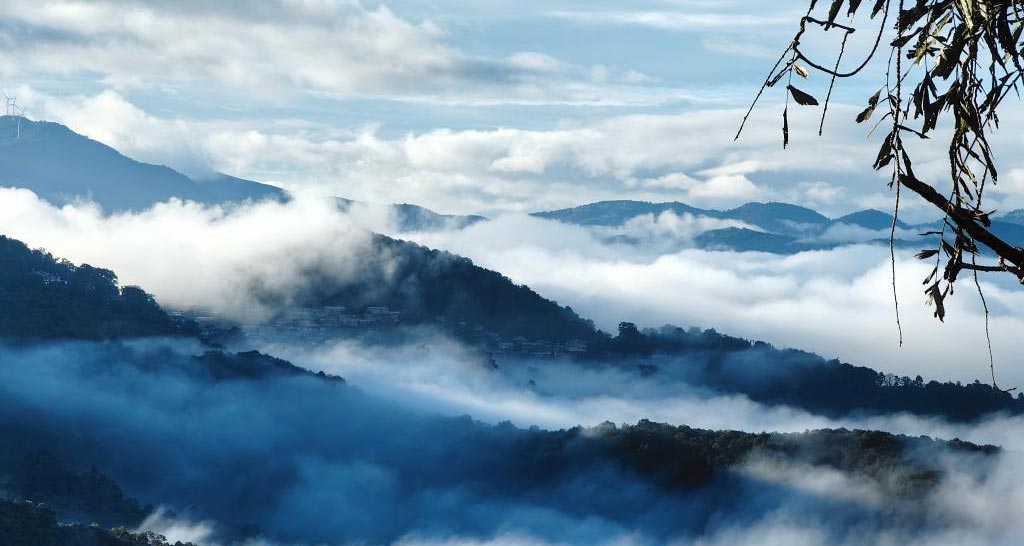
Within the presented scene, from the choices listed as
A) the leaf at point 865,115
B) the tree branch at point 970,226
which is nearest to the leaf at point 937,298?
the tree branch at point 970,226

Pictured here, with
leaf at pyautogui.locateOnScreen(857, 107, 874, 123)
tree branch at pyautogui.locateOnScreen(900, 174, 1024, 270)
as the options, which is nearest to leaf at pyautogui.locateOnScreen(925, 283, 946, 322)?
tree branch at pyautogui.locateOnScreen(900, 174, 1024, 270)

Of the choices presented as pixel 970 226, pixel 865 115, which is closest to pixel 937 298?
pixel 970 226

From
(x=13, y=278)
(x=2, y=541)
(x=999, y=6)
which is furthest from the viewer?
(x=13, y=278)

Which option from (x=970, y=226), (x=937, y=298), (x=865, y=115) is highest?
(x=865, y=115)

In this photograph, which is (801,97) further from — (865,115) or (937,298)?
(937,298)

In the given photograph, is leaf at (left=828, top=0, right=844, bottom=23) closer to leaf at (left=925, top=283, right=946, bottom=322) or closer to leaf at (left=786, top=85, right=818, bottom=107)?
leaf at (left=786, top=85, right=818, bottom=107)

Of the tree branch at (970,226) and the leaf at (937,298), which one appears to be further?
the leaf at (937,298)

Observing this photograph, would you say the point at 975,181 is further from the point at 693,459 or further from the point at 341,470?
the point at 341,470

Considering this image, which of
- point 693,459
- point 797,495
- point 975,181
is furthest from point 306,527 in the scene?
point 975,181

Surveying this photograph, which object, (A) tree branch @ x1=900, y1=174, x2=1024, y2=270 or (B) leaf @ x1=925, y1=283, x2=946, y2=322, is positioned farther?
(B) leaf @ x1=925, y1=283, x2=946, y2=322

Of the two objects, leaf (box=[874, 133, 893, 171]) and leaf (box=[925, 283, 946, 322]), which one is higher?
leaf (box=[874, 133, 893, 171])

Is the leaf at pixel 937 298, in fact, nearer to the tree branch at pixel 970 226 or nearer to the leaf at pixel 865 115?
the tree branch at pixel 970 226
